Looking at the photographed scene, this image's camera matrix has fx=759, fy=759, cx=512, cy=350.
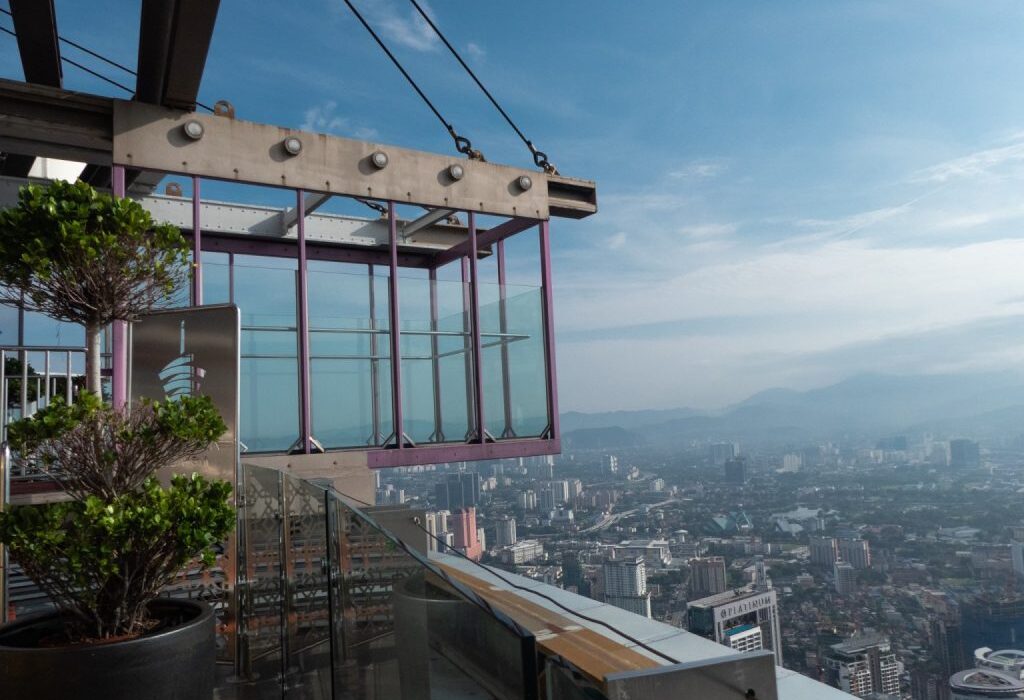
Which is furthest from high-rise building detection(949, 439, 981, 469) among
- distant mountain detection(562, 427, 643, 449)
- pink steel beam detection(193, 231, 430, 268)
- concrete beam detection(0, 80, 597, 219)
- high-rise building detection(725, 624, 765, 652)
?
concrete beam detection(0, 80, 597, 219)

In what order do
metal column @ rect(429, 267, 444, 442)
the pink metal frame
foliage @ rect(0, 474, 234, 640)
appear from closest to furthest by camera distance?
foliage @ rect(0, 474, 234, 640)
the pink metal frame
metal column @ rect(429, 267, 444, 442)

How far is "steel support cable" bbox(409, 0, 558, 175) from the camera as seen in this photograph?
8.15 m

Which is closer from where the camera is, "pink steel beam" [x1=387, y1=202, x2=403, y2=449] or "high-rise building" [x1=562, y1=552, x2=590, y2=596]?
"pink steel beam" [x1=387, y1=202, x2=403, y2=449]

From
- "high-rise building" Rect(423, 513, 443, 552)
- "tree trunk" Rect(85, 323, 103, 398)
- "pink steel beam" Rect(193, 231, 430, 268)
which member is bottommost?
"high-rise building" Rect(423, 513, 443, 552)

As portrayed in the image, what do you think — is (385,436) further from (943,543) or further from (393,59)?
(943,543)

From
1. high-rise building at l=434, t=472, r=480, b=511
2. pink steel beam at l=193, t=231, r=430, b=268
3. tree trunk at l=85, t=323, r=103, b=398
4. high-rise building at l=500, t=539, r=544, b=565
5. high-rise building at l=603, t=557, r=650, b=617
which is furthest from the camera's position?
→ high-rise building at l=500, t=539, r=544, b=565

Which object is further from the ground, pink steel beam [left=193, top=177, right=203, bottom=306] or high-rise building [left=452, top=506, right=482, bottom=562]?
pink steel beam [left=193, top=177, right=203, bottom=306]

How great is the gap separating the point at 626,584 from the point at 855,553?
45.0 ft

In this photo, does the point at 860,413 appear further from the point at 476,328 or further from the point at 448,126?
the point at 448,126

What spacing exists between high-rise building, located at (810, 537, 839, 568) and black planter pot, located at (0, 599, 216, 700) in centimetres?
2463

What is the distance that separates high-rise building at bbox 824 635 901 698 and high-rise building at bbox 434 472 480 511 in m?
6.01

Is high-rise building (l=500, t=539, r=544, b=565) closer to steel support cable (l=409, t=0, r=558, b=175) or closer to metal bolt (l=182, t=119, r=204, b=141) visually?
steel support cable (l=409, t=0, r=558, b=175)

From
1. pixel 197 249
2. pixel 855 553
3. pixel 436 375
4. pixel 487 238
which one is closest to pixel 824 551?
pixel 855 553

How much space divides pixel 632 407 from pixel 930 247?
82.0 feet
